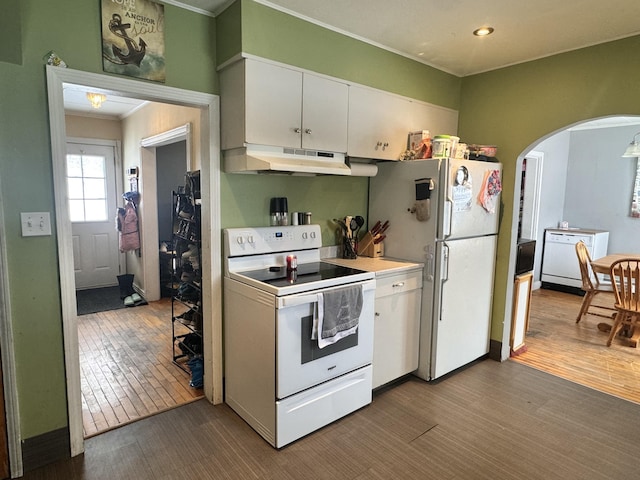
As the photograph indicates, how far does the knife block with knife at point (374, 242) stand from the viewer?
10.5ft

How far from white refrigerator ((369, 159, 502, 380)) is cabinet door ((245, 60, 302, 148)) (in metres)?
1.02

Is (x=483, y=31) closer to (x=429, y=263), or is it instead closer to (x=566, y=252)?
(x=429, y=263)

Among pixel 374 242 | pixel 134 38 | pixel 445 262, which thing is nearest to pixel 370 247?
pixel 374 242

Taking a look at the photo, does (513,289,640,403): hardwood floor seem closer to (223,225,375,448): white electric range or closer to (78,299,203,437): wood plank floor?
(223,225,375,448): white electric range

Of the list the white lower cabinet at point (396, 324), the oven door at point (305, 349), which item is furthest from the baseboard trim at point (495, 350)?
the oven door at point (305, 349)

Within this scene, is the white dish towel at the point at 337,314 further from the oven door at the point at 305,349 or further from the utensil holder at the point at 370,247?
the utensil holder at the point at 370,247

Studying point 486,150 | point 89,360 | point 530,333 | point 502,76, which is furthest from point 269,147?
point 530,333

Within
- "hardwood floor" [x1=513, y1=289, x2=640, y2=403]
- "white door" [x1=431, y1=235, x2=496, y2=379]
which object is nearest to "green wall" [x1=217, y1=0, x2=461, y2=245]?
"white door" [x1=431, y1=235, x2=496, y2=379]

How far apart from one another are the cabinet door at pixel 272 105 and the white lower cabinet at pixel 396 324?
1.13 m

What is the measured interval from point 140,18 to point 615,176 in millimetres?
6590

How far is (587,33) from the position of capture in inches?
105

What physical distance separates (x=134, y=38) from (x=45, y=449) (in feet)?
7.65

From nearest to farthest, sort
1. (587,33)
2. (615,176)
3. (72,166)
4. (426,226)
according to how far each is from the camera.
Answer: (587,33)
(426,226)
(72,166)
(615,176)

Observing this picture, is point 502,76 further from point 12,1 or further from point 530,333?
point 12,1
